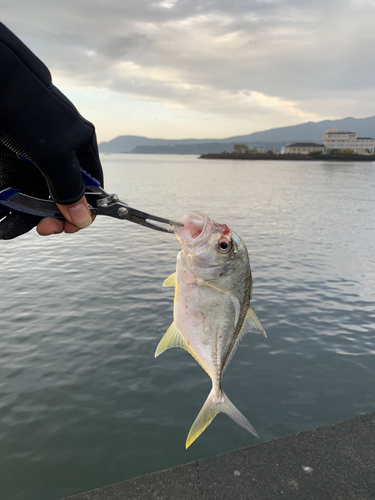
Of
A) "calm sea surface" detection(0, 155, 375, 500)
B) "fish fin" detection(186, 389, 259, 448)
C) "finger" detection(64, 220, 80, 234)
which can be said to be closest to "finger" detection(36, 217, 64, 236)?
"finger" detection(64, 220, 80, 234)

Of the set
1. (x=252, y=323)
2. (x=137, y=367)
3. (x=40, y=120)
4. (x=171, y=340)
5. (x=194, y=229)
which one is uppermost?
(x=40, y=120)

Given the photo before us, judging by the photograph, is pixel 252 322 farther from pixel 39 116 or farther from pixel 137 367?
pixel 137 367

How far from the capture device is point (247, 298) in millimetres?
3412

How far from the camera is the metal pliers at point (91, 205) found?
9.72 ft

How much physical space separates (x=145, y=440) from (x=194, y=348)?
2.82 m

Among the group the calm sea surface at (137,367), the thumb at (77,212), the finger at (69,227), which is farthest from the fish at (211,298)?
the calm sea surface at (137,367)

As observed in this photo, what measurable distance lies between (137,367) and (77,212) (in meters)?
5.27

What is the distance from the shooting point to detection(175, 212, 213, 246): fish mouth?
124 inches

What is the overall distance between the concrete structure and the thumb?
3.04m

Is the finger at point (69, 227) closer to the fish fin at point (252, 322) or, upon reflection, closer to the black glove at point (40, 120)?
the black glove at point (40, 120)

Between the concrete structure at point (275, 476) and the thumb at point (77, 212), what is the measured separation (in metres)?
3.04

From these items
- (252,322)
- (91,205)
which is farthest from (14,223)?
(252,322)

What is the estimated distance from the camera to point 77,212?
2.70 meters

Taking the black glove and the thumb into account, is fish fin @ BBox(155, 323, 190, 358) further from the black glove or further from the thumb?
the black glove
